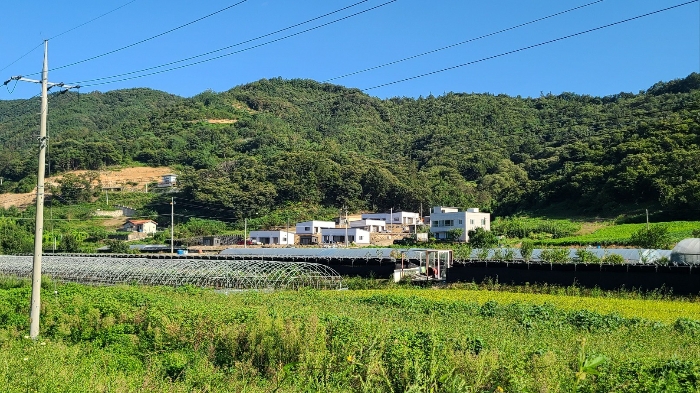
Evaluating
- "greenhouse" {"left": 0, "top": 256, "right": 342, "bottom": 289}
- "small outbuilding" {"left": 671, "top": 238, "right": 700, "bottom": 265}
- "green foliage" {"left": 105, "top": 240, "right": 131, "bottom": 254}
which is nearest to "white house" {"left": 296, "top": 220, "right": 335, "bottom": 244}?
"green foliage" {"left": 105, "top": 240, "right": 131, "bottom": 254}

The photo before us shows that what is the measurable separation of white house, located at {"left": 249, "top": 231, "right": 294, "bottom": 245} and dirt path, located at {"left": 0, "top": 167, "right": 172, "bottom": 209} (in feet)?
96.4

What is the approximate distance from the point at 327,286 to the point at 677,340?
16885mm

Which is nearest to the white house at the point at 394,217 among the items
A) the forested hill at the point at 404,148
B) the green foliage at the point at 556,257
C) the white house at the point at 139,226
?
the forested hill at the point at 404,148

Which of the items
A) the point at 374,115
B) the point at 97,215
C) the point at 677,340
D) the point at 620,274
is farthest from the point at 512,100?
the point at 677,340

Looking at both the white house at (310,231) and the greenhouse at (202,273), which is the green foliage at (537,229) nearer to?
the white house at (310,231)

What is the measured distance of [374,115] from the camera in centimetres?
12231

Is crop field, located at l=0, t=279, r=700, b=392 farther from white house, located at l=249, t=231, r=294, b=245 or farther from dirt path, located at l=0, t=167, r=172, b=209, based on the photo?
dirt path, located at l=0, t=167, r=172, b=209

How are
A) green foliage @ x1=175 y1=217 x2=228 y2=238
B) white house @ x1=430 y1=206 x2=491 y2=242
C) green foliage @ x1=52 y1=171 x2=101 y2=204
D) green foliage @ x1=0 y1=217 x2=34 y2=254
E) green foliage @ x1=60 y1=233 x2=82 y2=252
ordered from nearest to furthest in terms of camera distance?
green foliage @ x1=60 y1=233 x2=82 y2=252
green foliage @ x1=0 y1=217 x2=34 y2=254
white house @ x1=430 y1=206 x2=491 y2=242
green foliage @ x1=175 y1=217 x2=228 y2=238
green foliage @ x1=52 y1=171 x2=101 y2=204

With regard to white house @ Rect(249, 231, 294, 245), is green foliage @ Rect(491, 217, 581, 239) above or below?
above

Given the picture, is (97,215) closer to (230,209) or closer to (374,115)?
(230,209)

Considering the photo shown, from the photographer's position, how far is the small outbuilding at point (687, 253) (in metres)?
24.7

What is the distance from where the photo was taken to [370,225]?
6169 cm

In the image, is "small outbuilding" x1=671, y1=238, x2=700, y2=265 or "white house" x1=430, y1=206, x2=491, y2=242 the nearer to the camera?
"small outbuilding" x1=671, y1=238, x2=700, y2=265

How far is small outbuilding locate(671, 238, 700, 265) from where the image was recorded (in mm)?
24688
